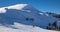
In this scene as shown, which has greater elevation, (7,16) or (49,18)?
(49,18)

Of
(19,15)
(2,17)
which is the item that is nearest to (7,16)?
(2,17)

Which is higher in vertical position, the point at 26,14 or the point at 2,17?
the point at 26,14

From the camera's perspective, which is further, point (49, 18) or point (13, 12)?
point (49, 18)

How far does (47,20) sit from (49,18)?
0.76 meters

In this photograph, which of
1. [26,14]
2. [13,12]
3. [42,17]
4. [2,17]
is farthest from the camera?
[42,17]

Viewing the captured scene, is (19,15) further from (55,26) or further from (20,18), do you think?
(55,26)

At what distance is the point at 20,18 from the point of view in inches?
785

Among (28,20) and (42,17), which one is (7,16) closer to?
(28,20)

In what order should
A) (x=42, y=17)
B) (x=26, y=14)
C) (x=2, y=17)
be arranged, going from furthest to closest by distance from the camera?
(x=42, y=17) < (x=26, y=14) < (x=2, y=17)

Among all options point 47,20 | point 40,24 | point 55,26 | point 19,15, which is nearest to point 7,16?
point 19,15

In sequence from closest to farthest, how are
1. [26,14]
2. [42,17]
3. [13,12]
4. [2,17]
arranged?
[2,17], [13,12], [26,14], [42,17]

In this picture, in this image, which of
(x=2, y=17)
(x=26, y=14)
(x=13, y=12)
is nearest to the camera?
(x=2, y=17)

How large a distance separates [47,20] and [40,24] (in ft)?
6.13

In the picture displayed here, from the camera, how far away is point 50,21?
23.9m
